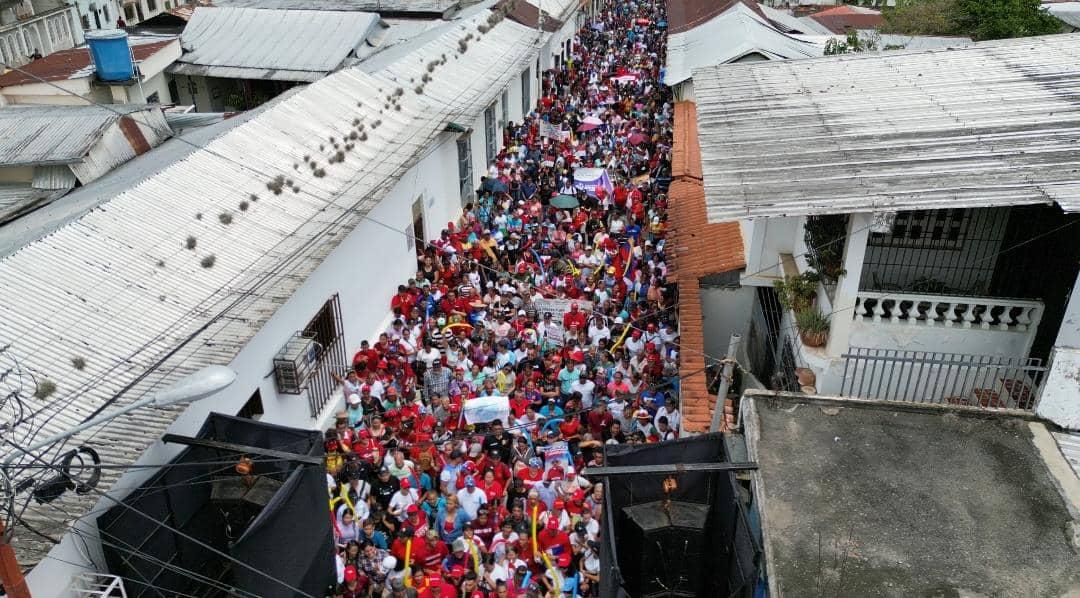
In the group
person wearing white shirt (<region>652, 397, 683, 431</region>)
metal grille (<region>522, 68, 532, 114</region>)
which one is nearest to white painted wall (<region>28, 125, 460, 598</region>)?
person wearing white shirt (<region>652, 397, 683, 431</region>)

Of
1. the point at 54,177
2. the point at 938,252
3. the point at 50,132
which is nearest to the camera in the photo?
the point at 938,252

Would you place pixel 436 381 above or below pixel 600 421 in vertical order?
below

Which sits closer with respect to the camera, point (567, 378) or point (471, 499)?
point (471, 499)

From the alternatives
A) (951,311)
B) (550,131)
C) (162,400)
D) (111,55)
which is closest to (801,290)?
(951,311)

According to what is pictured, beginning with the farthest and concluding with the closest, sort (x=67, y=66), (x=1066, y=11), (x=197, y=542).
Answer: (x=1066, y=11)
(x=67, y=66)
(x=197, y=542)

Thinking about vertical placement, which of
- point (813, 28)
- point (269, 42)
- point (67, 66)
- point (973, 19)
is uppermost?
point (67, 66)

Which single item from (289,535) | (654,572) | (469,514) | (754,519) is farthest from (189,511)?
(754,519)

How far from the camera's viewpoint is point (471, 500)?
9.94 m

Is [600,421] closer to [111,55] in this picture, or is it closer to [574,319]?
[574,319]

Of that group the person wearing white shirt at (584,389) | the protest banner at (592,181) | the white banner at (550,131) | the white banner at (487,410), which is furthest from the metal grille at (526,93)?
the white banner at (487,410)

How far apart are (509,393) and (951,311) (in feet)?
19.6

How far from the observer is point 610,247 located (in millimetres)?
16766

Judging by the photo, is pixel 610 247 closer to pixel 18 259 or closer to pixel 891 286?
pixel 891 286

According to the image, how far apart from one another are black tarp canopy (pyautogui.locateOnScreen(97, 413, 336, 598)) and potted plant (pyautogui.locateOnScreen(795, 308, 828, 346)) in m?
5.75
